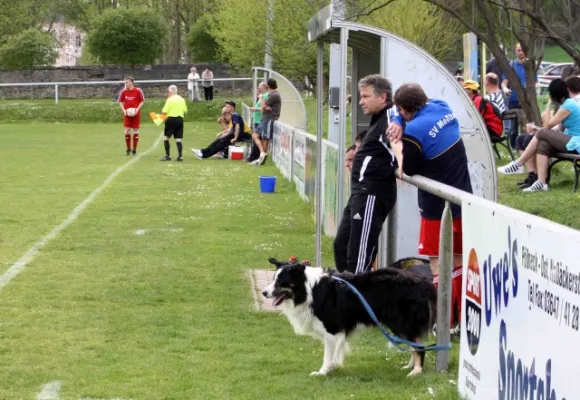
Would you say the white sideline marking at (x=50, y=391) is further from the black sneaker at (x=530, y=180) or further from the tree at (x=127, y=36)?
the tree at (x=127, y=36)

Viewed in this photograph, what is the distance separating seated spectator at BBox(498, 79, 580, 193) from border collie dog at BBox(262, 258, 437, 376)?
743 centimetres

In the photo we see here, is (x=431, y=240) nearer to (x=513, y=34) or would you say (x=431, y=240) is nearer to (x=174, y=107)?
(x=513, y=34)

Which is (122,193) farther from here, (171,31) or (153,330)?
(171,31)

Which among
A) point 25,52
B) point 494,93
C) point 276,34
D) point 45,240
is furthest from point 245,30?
point 45,240

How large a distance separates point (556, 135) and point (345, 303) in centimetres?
790

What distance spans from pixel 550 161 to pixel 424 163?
7.97m

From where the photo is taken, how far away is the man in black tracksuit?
25.6 ft

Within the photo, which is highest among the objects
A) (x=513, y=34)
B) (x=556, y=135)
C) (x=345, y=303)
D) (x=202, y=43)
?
(x=202, y=43)

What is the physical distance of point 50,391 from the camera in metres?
6.34

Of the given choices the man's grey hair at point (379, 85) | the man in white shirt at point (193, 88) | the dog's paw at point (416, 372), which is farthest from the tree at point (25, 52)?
the dog's paw at point (416, 372)

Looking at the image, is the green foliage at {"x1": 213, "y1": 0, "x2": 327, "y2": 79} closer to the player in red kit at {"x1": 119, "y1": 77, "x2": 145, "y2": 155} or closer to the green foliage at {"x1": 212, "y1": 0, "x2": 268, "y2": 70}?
the green foliage at {"x1": 212, "y1": 0, "x2": 268, "y2": 70}

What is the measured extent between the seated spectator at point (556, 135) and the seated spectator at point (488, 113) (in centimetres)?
394

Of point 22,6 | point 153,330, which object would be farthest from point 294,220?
point 22,6

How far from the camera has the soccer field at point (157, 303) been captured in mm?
6566
